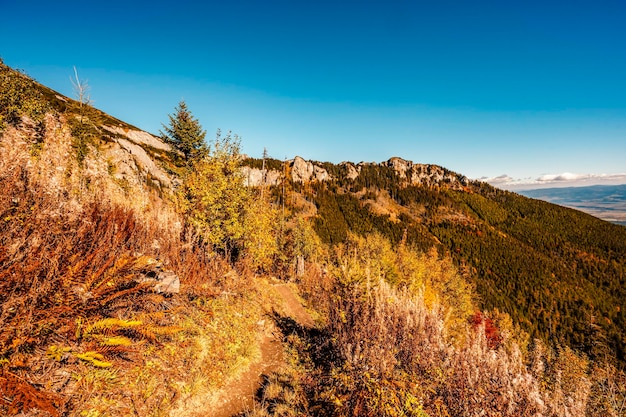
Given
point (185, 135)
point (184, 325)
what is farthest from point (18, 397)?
point (185, 135)

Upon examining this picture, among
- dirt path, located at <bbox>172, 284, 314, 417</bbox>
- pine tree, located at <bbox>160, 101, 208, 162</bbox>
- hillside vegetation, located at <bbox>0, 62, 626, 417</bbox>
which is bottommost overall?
dirt path, located at <bbox>172, 284, 314, 417</bbox>

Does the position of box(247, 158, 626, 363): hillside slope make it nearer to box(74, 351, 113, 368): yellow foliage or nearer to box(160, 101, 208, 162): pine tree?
box(160, 101, 208, 162): pine tree

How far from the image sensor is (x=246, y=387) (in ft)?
27.2

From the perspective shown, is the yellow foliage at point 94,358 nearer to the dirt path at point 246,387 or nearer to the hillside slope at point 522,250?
the dirt path at point 246,387

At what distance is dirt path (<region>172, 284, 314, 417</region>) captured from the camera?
6926mm

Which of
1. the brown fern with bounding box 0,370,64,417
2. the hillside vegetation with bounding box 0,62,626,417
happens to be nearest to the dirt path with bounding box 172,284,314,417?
the hillside vegetation with bounding box 0,62,626,417

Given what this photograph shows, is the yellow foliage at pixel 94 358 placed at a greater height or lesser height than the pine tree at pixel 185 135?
lesser

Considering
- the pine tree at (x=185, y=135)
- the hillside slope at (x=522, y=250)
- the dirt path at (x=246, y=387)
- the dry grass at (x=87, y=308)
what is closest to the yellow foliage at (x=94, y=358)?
the dry grass at (x=87, y=308)

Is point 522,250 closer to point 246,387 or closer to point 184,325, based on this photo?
point 246,387

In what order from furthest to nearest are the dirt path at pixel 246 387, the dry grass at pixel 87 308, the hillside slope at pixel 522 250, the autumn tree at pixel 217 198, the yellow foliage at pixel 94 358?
the hillside slope at pixel 522 250 → the autumn tree at pixel 217 198 → the dirt path at pixel 246 387 → the yellow foliage at pixel 94 358 → the dry grass at pixel 87 308

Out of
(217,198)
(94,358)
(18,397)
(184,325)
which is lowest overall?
(184,325)

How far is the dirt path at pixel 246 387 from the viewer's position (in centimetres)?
693

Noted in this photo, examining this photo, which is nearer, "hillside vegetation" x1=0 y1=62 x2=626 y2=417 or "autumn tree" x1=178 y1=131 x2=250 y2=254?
"hillside vegetation" x1=0 y1=62 x2=626 y2=417

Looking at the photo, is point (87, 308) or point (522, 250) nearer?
point (87, 308)
